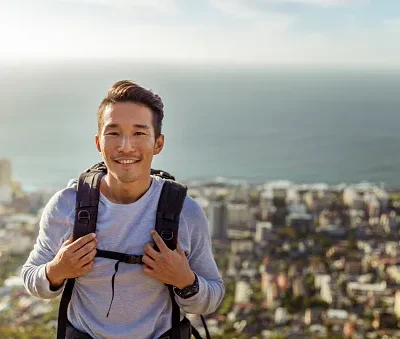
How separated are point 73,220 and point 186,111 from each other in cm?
3459

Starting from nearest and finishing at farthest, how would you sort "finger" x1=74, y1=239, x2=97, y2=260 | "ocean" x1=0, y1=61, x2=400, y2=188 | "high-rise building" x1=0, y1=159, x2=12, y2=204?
"finger" x1=74, y1=239, x2=97, y2=260 → "high-rise building" x1=0, y1=159, x2=12, y2=204 → "ocean" x1=0, y1=61, x2=400, y2=188

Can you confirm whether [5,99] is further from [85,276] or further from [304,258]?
[85,276]

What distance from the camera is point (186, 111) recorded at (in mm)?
35312

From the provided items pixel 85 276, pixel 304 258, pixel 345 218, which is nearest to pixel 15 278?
pixel 304 258

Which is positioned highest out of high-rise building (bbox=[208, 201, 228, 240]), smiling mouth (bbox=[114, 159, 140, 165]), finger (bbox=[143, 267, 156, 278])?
high-rise building (bbox=[208, 201, 228, 240])

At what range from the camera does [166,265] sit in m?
0.86

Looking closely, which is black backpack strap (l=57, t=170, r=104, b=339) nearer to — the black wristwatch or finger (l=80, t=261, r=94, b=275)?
finger (l=80, t=261, r=94, b=275)

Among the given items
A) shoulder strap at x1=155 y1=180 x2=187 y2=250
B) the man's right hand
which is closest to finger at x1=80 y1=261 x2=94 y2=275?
the man's right hand

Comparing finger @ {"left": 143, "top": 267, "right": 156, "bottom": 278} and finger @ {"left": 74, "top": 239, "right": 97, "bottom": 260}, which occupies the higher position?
finger @ {"left": 74, "top": 239, "right": 97, "bottom": 260}

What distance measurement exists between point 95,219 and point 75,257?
2.4 inches

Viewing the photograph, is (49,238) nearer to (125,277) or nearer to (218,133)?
(125,277)

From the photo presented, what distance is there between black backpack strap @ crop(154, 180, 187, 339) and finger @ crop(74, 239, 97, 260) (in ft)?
0.29

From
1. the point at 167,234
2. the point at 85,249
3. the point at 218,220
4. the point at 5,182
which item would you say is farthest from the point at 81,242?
the point at 218,220

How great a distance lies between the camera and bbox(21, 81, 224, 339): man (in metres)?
0.87
